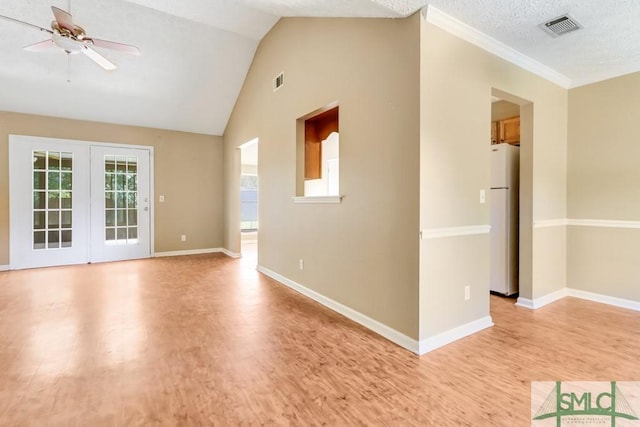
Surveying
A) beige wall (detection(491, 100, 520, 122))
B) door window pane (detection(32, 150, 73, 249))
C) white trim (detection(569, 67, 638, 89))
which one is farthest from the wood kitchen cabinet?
door window pane (detection(32, 150, 73, 249))

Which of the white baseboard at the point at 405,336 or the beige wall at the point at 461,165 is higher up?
the beige wall at the point at 461,165

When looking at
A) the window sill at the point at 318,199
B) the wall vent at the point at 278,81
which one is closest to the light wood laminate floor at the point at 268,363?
the window sill at the point at 318,199

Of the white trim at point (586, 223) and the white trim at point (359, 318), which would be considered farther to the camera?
the white trim at point (586, 223)

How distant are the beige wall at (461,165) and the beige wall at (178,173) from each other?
5513 mm

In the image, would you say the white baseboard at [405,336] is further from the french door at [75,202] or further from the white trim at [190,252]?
the french door at [75,202]

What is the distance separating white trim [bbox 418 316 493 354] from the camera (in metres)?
2.34

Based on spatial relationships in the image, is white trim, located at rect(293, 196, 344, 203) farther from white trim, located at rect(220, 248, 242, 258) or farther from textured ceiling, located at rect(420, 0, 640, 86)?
white trim, located at rect(220, 248, 242, 258)

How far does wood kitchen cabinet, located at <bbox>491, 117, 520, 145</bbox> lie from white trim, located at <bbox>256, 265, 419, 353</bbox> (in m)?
3.00

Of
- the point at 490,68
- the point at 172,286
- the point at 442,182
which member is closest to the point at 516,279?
the point at 442,182

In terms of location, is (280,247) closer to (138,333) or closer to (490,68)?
(138,333)

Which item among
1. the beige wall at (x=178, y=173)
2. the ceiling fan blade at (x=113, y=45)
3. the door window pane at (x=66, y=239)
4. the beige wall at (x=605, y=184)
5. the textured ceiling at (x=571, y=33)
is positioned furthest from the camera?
the beige wall at (x=178, y=173)

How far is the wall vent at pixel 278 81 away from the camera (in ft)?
14.0

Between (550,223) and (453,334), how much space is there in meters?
2.03

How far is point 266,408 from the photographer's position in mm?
1697
